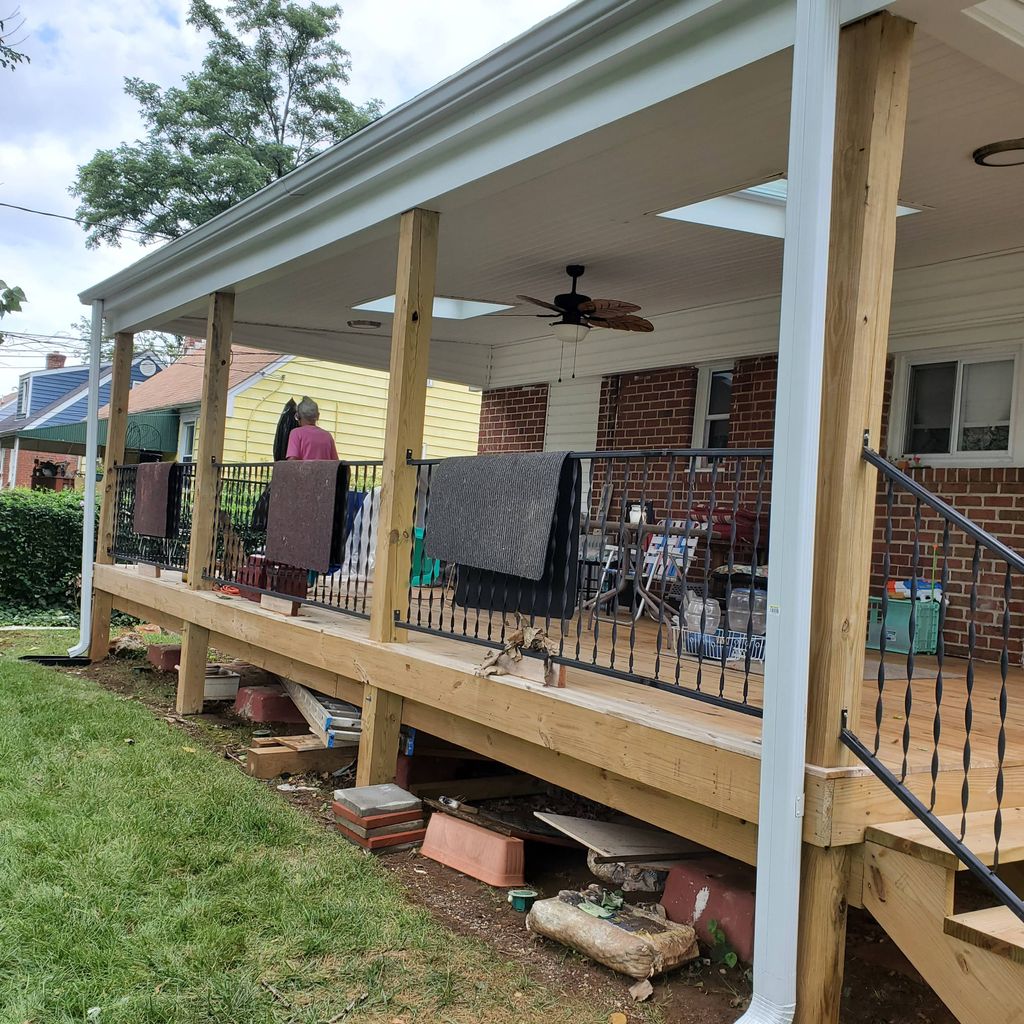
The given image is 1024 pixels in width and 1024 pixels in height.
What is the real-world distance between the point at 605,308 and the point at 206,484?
10.2ft

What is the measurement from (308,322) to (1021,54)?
6.88 m

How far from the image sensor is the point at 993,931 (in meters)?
2.40

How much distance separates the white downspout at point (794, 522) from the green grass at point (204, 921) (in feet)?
2.30

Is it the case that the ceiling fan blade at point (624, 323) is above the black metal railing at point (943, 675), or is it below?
above

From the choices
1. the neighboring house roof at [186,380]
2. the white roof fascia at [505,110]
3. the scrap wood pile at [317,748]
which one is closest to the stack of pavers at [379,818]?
the scrap wood pile at [317,748]

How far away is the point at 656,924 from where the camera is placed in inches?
131

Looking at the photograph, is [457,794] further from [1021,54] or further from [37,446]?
[37,446]

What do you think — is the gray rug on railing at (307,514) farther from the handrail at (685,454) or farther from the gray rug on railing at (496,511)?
the handrail at (685,454)

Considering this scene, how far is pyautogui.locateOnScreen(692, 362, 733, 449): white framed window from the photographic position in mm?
7320

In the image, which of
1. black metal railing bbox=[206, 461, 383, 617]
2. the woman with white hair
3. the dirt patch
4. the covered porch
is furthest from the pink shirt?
the dirt patch

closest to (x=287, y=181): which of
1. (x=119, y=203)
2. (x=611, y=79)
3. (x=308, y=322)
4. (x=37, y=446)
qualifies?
(x=611, y=79)

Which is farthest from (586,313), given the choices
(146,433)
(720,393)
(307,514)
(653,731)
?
(146,433)

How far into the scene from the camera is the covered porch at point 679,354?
2703 millimetres

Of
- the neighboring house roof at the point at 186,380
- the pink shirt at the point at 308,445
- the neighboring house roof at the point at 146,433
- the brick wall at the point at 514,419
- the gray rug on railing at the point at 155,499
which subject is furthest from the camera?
the neighboring house roof at the point at 146,433
